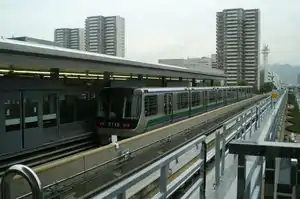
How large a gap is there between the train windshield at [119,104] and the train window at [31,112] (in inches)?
120

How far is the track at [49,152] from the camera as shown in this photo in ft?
40.1

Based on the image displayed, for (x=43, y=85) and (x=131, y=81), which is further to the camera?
(x=131, y=81)

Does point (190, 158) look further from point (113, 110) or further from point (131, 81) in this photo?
point (131, 81)

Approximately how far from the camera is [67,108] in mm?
15961

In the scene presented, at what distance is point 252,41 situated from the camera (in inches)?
3708

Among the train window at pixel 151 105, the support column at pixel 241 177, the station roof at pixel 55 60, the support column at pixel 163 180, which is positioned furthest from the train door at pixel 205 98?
the support column at pixel 241 177

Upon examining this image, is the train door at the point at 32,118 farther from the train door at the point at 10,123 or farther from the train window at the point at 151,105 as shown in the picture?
the train window at the point at 151,105

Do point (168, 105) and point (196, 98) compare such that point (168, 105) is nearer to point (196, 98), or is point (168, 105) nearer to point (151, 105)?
point (151, 105)

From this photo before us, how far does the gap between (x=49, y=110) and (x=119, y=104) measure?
2.87m

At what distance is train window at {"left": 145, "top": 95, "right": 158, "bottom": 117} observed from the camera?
1548 centimetres

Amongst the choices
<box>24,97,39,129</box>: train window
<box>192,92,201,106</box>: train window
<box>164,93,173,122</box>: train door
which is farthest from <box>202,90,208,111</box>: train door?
<box>24,97,39,129</box>: train window

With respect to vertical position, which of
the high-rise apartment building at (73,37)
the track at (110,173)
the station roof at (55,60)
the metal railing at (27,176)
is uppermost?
the high-rise apartment building at (73,37)

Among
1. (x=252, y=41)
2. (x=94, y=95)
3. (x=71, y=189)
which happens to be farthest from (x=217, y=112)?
(x=252, y=41)

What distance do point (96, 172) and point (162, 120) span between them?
28.8 feet
